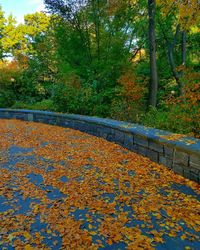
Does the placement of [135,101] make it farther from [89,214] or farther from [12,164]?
[89,214]

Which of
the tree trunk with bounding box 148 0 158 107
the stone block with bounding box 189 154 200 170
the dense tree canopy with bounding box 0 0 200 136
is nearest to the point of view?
the stone block with bounding box 189 154 200 170

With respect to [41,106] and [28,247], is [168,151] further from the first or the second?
[41,106]

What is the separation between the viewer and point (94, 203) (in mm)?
3688

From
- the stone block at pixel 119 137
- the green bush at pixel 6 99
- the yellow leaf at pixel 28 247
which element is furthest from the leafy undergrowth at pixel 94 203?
the green bush at pixel 6 99

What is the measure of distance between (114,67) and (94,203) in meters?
9.90

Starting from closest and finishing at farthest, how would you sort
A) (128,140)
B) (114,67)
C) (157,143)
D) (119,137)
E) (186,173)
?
1. (186,173)
2. (157,143)
3. (128,140)
4. (119,137)
5. (114,67)

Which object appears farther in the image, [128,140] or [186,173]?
[128,140]

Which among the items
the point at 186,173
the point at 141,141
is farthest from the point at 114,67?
the point at 186,173

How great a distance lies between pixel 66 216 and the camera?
333 cm

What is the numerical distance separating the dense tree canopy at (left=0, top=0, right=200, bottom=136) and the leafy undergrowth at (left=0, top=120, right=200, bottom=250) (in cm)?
203

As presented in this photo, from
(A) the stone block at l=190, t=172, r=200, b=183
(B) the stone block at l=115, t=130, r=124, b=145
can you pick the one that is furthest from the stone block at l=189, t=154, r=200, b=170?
(B) the stone block at l=115, t=130, r=124, b=145

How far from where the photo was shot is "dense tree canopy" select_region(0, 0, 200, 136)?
906cm

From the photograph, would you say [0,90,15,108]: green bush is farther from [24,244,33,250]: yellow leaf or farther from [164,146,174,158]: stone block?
[24,244,33,250]: yellow leaf

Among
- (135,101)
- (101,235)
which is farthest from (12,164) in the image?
(135,101)
